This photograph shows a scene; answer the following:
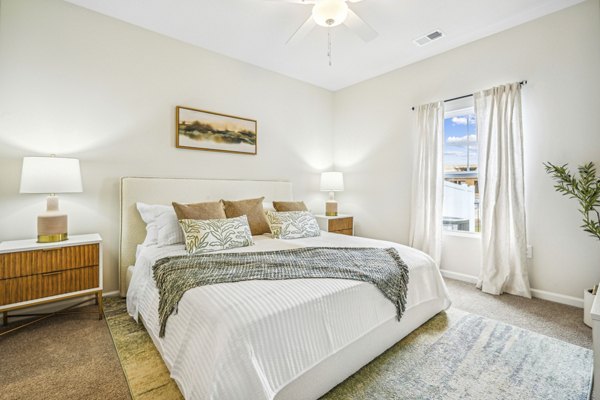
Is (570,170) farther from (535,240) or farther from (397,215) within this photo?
(397,215)

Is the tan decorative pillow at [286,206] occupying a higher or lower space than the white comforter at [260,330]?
higher

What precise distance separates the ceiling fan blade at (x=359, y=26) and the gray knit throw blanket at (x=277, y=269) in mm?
1868

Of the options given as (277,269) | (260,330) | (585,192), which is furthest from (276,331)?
(585,192)

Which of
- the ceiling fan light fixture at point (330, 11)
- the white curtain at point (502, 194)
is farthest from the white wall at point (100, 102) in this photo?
the white curtain at point (502, 194)

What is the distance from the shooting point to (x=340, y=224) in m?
4.16

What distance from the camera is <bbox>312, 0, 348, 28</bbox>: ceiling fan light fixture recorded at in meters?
2.09

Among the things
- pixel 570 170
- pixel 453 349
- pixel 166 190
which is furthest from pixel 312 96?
pixel 453 349

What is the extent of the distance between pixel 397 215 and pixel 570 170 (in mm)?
1856

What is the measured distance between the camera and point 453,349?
1915 millimetres

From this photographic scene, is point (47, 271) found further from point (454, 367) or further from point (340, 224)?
point (340, 224)

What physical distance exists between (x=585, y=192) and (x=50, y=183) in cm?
→ 431

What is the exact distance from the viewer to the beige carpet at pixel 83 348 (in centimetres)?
154

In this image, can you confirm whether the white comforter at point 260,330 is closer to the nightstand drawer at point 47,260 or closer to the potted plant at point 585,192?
the nightstand drawer at point 47,260

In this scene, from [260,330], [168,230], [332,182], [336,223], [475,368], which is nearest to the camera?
[260,330]
